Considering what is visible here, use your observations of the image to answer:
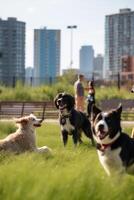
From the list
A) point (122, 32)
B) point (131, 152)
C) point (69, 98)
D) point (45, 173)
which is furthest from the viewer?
point (122, 32)

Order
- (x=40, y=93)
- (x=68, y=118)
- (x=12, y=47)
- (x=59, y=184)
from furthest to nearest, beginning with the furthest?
1. (x=12, y=47)
2. (x=40, y=93)
3. (x=68, y=118)
4. (x=59, y=184)

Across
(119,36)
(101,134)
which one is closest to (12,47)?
(119,36)

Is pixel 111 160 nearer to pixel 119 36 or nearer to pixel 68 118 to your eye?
pixel 68 118

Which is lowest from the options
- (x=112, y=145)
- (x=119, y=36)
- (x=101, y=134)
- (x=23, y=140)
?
(x=23, y=140)

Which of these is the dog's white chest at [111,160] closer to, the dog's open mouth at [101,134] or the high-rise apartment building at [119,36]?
the dog's open mouth at [101,134]

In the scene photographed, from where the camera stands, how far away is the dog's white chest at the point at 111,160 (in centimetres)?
859

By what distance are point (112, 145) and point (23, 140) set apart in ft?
15.7

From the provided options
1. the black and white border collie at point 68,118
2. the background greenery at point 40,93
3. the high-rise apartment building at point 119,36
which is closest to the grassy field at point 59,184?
the black and white border collie at point 68,118

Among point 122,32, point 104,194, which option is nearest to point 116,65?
point 122,32

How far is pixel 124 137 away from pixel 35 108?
23.8 m

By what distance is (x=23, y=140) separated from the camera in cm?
1326

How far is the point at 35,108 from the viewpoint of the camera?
107 feet

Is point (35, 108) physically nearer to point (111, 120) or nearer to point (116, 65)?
point (111, 120)

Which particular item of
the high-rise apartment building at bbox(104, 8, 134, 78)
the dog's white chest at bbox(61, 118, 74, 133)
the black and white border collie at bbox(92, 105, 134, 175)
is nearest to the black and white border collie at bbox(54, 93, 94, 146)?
the dog's white chest at bbox(61, 118, 74, 133)
